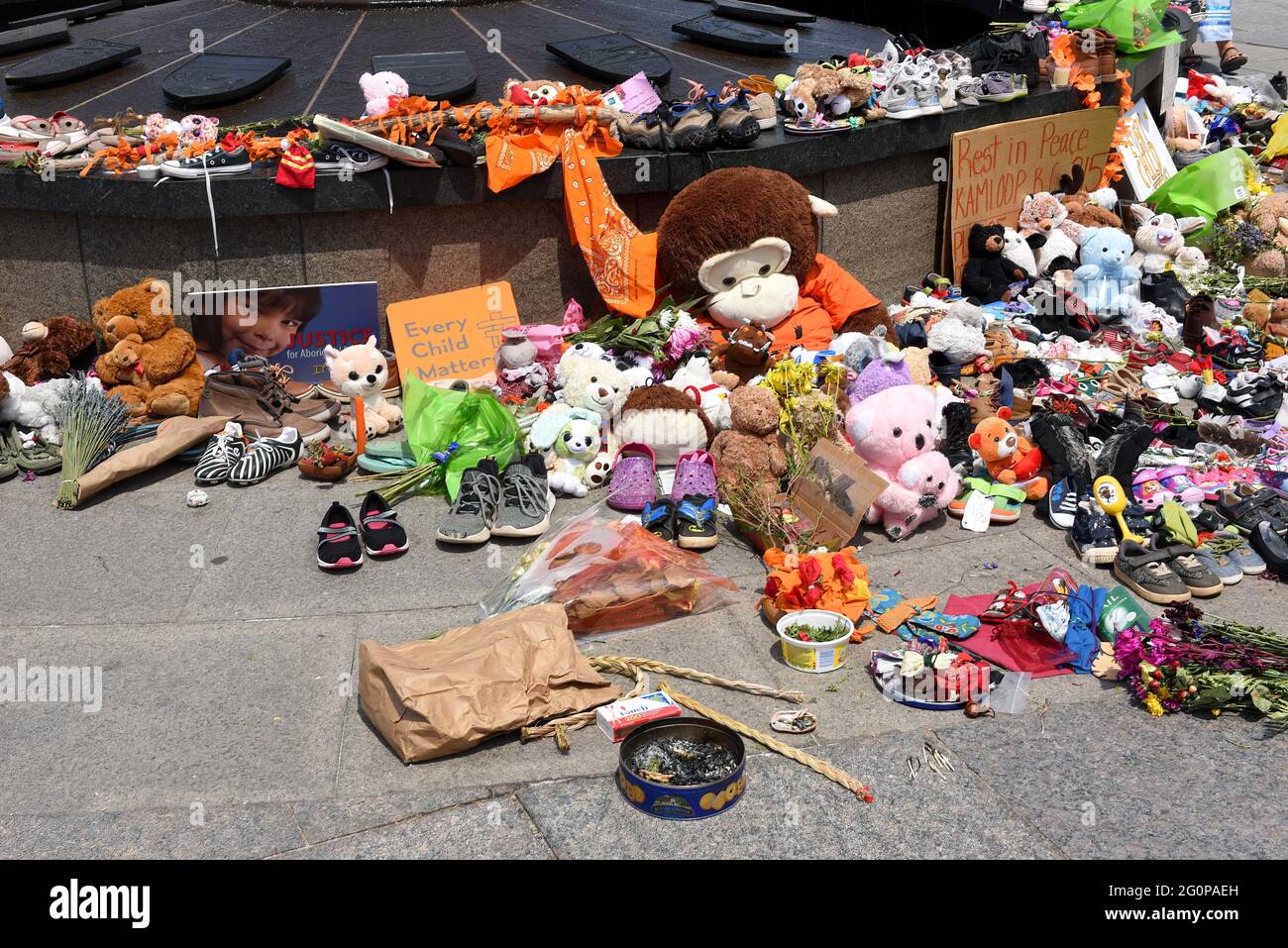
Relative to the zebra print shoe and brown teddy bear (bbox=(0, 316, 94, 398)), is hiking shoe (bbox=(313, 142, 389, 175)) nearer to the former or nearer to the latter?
the zebra print shoe

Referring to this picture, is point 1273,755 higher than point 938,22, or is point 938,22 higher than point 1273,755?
point 938,22

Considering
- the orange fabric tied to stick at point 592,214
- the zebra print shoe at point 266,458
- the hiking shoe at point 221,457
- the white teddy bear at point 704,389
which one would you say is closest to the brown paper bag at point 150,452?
the hiking shoe at point 221,457

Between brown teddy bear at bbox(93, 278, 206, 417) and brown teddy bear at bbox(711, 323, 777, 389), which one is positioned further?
brown teddy bear at bbox(93, 278, 206, 417)

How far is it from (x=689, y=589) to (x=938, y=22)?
870cm

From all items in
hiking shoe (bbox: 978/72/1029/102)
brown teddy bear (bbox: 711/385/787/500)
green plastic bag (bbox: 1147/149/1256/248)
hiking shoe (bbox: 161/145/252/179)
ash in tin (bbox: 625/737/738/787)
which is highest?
hiking shoe (bbox: 978/72/1029/102)

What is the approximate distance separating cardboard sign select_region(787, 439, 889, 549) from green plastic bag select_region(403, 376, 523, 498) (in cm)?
140

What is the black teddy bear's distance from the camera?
24.8 ft

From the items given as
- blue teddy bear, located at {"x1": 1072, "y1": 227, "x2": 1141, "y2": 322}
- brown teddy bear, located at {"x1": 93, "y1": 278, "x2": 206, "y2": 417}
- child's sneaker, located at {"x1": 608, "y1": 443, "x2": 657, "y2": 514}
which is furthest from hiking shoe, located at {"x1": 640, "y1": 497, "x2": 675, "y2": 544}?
blue teddy bear, located at {"x1": 1072, "y1": 227, "x2": 1141, "y2": 322}

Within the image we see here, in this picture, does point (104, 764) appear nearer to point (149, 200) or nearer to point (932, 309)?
point (149, 200)

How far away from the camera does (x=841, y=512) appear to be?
5.15 metres

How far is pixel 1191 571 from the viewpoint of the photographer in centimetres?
489

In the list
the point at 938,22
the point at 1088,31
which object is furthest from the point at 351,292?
the point at 938,22

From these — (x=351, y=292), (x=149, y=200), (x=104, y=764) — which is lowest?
(x=104, y=764)

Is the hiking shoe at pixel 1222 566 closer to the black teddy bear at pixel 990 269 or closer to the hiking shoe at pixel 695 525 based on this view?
the hiking shoe at pixel 695 525
